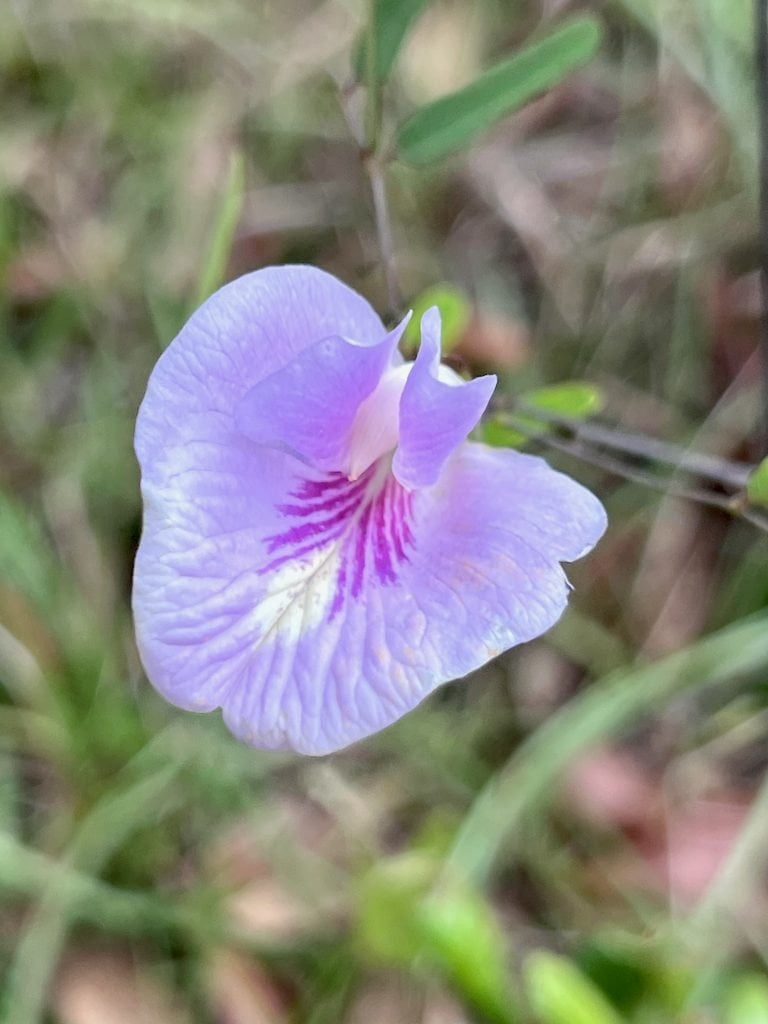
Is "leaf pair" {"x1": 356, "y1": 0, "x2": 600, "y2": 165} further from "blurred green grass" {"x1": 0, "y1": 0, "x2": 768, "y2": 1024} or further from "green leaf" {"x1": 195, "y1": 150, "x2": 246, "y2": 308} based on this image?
"blurred green grass" {"x1": 0, "y1": 0, "x2": 768, "y2": 1024}

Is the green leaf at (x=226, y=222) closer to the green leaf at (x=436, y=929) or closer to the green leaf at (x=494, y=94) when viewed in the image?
the green leaf at (x=494, y=94)

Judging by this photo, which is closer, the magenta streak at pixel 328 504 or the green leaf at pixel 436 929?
the magenta streak at pixel 328 504

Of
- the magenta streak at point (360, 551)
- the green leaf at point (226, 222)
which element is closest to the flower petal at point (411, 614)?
the magenta streak at point (360, 551)

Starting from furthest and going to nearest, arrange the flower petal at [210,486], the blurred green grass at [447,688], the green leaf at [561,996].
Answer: the blurred green grass at [447,688] → the green leaf at [561,996] → the flower petal at [210,486]

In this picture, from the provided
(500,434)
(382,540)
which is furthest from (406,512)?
(500,434)

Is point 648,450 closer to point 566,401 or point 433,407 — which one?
point 566,401

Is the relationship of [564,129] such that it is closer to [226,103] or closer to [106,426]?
[226,103]
